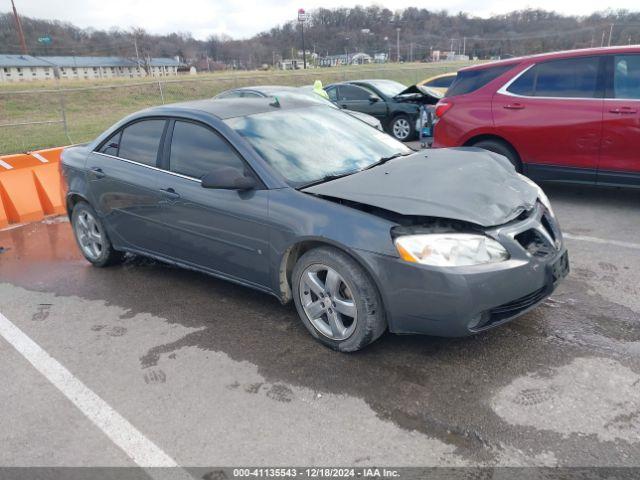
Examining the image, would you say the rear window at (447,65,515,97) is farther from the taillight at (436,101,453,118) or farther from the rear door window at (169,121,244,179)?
the rear door window at (169,121,244,179)

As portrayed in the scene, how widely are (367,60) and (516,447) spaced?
8300 centimetres

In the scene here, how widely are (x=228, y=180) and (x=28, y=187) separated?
516 cm

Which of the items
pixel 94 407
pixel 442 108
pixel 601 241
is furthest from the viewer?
pixel 442 108

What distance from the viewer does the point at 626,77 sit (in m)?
5.76

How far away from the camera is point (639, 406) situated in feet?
8.94

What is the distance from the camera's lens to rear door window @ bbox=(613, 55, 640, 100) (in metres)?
5.69

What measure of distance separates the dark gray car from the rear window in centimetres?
282

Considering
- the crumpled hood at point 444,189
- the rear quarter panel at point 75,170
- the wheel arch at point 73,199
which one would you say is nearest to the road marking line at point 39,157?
the rear quarter panel at point 75,170

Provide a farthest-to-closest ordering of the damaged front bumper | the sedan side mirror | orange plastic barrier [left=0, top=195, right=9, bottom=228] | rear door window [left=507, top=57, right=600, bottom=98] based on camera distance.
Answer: orange plastic barrier [left=0, top=195, right=9, bottom=228]
rear door window [left=507, top=57, right=600, bottom=98]
the sedan side mirror
the damaged front bumper

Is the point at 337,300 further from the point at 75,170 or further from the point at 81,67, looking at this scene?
the point at 81,67

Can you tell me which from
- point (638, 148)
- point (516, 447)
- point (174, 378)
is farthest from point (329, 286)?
point (638, 148)

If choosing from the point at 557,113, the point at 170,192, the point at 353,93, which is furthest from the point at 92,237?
the point at 353,93

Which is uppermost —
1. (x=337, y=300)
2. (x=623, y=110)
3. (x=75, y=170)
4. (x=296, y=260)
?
(x=623, y=110)

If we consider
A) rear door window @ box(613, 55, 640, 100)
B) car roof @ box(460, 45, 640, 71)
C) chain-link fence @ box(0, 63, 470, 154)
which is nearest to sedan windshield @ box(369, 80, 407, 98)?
car roof @ box(460, 45, 640, 71)
